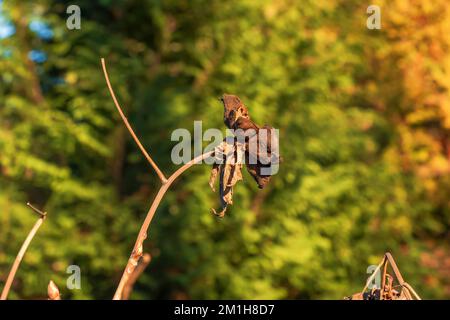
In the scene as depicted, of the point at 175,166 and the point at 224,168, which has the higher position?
the point at 175,166

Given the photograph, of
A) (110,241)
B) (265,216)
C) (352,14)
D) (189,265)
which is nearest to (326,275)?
(265,216)

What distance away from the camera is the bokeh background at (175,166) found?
16.0ft

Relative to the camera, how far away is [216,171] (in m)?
1.43

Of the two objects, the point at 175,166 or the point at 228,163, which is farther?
the point at 175,166

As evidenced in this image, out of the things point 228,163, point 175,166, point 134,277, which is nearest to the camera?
point 228,163

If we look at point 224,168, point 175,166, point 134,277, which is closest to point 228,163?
point 224,168

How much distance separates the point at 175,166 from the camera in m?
5.01

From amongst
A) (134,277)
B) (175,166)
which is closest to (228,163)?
(134,277)

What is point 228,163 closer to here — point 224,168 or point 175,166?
point 224,168

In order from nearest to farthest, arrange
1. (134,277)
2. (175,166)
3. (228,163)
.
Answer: (228,163)
(134,277)
(175,166)

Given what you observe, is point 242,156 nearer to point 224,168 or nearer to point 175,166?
point 224,168

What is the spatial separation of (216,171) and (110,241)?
3.66 metres

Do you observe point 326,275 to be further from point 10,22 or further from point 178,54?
point 10,22

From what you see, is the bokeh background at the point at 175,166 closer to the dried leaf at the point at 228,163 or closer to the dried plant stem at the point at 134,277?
the dried plant stem at the point at 134,277
